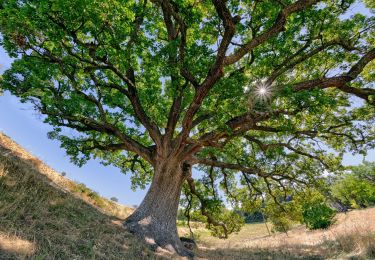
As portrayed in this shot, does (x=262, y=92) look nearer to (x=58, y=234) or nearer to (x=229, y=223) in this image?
(x=58, y=234)

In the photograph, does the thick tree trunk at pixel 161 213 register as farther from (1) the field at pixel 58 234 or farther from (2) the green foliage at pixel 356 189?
(2) the green foliage at pixel 356 189

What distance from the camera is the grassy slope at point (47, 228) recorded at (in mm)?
5023

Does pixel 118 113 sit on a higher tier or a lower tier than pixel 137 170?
higher

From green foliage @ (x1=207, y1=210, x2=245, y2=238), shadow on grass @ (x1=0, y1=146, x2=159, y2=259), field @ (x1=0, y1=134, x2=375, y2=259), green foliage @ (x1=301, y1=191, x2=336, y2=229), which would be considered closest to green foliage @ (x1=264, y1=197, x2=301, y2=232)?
green foliage @ (x1=301, y1=191, x2=336, y2=229)

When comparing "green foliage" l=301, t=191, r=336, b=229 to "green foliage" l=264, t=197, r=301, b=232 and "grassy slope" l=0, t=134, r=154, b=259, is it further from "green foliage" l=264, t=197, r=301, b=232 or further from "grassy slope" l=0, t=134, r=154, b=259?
"grassy slope" l=0, t=134, r=154, b=259

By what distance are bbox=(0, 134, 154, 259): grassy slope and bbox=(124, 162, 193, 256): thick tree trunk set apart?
0.85 meters

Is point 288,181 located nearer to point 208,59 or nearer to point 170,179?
point 170,179

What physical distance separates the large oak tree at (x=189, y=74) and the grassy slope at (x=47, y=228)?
179cm

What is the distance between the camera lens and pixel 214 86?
846 cm

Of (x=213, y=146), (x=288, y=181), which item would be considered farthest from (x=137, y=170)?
(x=288, y=181)

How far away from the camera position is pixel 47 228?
6.26 meters

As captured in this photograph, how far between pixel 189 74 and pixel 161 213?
18.9 ft

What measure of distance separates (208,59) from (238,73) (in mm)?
1475

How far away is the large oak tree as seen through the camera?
798 centimetres
